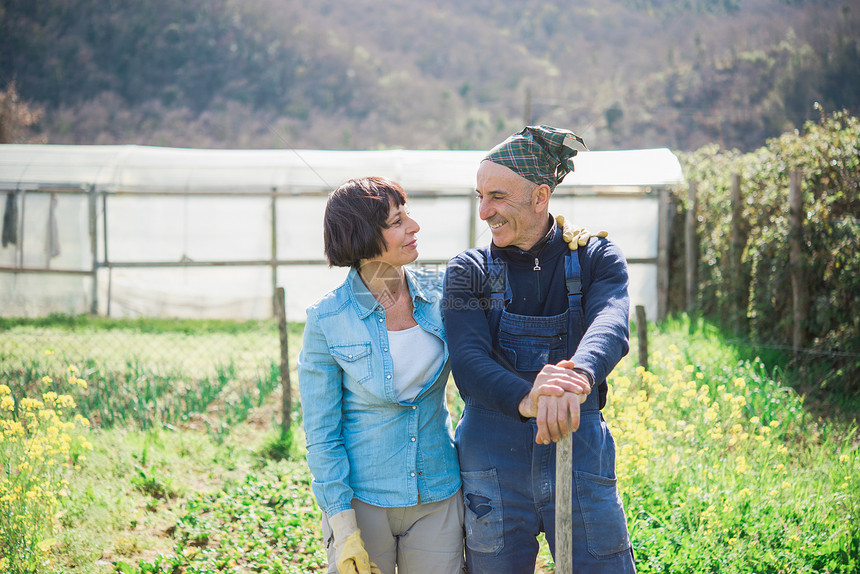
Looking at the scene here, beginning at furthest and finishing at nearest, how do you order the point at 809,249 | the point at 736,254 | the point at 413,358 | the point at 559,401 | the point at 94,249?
the point at 94,249 → the point at 736,254 → the point at 809,249 → the point at 413,358 → the point at 559,401

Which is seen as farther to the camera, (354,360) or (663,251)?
(663,251)

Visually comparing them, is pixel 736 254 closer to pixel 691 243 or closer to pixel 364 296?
pixel 691 243

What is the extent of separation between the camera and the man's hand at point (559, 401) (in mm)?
1622

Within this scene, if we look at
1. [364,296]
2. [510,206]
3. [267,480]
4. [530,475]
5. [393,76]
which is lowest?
[267,480]

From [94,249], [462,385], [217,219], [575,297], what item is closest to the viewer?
[462,385]

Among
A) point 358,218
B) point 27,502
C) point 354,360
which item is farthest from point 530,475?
point 27,502

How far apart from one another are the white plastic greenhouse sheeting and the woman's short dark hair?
760cm

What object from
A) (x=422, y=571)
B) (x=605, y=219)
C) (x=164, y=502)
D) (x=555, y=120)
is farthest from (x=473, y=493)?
(x=555, y=120)

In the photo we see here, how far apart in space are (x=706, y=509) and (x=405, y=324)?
2007mm

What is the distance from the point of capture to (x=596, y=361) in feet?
5.52

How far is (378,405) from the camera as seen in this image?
202cm

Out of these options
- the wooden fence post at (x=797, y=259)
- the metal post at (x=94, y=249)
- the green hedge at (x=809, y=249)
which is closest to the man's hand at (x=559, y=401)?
the green hedge at (x=809, y=249)

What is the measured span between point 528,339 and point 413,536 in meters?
0.71

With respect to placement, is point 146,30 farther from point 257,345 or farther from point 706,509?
point 706,509
